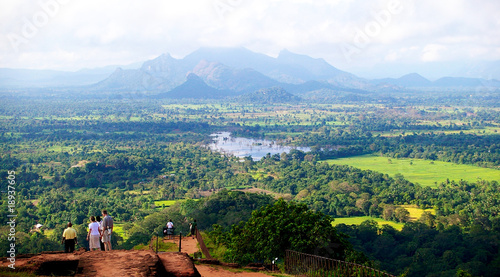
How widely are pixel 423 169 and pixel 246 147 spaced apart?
2809cm

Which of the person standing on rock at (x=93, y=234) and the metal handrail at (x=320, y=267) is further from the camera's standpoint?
the person standing on rock at (x=93, y=234)

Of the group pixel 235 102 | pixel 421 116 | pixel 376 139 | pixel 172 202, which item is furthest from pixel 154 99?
pixel 172 202

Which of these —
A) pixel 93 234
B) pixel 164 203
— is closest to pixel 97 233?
pixel 93 234

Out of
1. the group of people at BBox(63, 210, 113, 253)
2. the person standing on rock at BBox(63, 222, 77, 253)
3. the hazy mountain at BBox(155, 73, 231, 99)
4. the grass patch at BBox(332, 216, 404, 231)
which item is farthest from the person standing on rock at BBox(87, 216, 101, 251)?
the hazy mountain at BBox(155, 73, 231, 99)

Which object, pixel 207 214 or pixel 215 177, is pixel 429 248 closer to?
pixel 207 214

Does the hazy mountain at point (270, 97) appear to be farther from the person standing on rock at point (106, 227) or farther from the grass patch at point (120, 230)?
the person standing on rock at point (106, 227)

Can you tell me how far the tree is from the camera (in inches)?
572

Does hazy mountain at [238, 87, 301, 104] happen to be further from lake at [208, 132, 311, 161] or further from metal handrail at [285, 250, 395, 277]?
metal handrail at [285, 250, 395, 277]

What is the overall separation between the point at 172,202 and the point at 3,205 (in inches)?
519

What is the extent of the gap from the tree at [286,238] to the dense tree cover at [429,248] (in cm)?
931

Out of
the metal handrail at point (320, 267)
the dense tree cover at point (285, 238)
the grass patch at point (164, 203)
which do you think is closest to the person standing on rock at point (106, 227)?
the dense tree cover at point (285, 238)

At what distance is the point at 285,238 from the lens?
585 inches

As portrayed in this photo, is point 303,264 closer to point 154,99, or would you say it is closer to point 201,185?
Result: point 201,185

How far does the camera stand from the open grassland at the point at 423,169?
5075 centimetres
